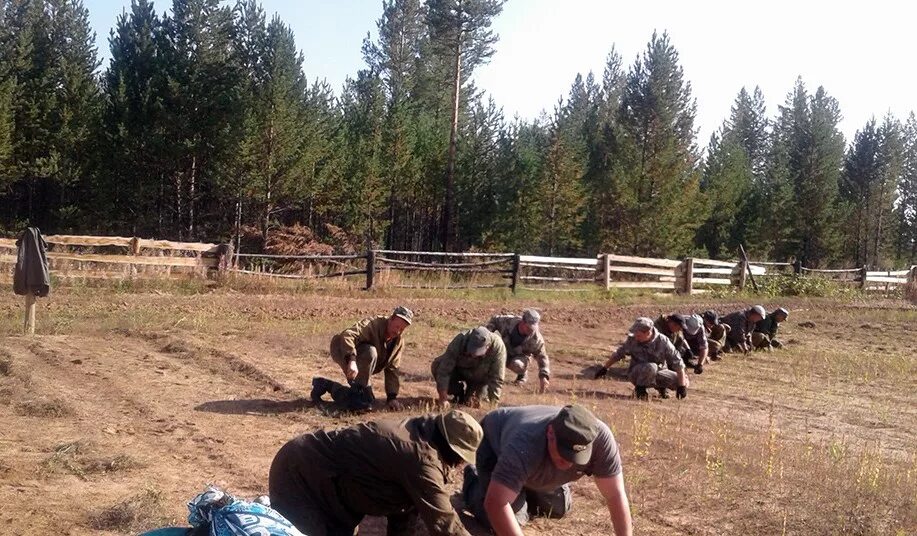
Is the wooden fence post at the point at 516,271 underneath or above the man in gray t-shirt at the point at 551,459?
above

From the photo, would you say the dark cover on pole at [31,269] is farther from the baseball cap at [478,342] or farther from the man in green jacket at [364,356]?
the baseball cap at [478,342]

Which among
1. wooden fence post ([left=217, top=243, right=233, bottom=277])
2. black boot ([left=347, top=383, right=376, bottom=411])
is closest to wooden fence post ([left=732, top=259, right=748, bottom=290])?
wooden fence post ([left=217, top=243, right=233, bottom=277])

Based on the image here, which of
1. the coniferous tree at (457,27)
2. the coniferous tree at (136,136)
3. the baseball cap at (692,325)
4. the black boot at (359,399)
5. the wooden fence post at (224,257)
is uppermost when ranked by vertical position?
the coniferous tree at (457,27)

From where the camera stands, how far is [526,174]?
118 ft

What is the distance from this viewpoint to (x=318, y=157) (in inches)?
1222

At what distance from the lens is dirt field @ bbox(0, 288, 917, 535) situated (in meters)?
5.80

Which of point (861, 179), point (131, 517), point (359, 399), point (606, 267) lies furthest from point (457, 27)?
point (861, 179)

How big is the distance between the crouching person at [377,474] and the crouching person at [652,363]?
20.4 ft

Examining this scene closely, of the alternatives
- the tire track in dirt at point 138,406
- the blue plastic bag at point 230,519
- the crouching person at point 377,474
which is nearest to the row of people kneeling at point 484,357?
the tire track in dirt at point 138,406

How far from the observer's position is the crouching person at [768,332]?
1670 cm

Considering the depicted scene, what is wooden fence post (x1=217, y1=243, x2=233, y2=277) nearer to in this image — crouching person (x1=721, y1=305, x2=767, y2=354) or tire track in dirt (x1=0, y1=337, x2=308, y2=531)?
tire track in dirt (x1=0, y1=337, x2=308, y2=531)

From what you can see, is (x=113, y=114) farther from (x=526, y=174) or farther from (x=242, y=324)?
(x=242, y=324)

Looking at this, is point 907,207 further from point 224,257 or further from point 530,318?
point 530,318

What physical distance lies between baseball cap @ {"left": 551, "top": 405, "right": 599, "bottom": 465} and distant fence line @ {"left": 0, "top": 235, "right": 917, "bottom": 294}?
53.4 ft
